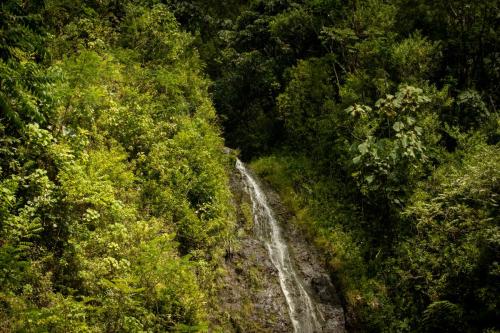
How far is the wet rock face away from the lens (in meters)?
10.8

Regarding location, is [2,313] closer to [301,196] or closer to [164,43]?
[164,43]

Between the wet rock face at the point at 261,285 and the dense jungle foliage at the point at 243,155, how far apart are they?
1.91 ft

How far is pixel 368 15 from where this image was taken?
A: 1720 centimetres

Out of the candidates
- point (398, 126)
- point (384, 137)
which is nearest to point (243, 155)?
point (384, 137)

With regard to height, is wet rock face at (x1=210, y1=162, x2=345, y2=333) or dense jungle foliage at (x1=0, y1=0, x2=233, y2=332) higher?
dense jungle foliage at (x1=0, y1=0, x2=233, y2=332)

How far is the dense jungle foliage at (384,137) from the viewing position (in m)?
11.4

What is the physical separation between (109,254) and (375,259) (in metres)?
9.21

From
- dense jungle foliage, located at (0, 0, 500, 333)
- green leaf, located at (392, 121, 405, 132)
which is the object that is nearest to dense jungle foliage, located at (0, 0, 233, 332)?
dense jungle foliage, located at (0, 0, 500, 333)

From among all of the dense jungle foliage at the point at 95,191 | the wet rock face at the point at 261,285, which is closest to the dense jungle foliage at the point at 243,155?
the dense jungle foliage at the point at 95,191

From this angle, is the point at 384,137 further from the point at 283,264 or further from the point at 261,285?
the point at 261,285

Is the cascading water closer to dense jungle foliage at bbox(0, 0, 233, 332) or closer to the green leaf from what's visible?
dense jungle foliage at bbox(0, 0, 233, 332)

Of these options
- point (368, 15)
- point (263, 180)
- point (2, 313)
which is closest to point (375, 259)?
point (263, 180)

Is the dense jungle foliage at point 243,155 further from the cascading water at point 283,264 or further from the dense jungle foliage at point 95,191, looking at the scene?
the cascading water at point 283,264

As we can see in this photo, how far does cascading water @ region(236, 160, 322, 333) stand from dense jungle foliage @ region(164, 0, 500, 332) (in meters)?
1.39
